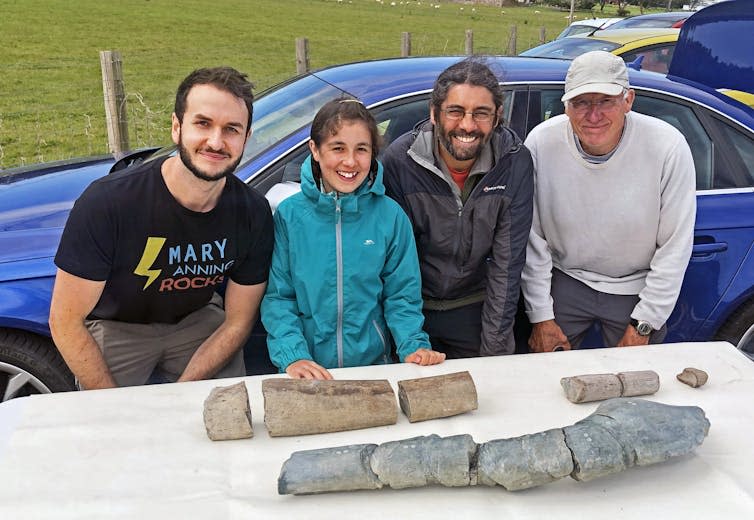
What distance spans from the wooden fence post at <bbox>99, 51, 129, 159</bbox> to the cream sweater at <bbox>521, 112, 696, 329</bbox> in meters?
4.21

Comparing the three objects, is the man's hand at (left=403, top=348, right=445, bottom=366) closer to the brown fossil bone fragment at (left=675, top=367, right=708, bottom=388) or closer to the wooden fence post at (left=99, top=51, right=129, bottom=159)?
the brown fossil bone fragment at (left=675, top=367, right=708, bottom=388)

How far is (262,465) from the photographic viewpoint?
1650 millimetres

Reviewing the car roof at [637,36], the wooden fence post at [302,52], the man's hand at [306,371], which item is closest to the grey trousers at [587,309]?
the man's hand at [306,371]

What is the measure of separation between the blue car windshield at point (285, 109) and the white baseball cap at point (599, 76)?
1079 mm

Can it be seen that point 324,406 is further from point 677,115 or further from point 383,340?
point 677,115

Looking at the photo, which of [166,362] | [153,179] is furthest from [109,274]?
[166,362]

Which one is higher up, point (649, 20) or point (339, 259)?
point (649, 20)

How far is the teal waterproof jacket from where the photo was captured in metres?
2.29

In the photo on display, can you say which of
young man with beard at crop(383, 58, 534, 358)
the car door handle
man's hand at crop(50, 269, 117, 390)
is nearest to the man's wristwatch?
the car door handle

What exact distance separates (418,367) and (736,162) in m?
2.07

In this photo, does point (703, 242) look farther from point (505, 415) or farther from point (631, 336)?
point (505, 415)

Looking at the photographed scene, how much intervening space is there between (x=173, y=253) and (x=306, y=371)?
2.15 ft

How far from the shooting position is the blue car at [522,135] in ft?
9.32

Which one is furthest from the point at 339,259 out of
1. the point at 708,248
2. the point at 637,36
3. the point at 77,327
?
the point at 637,36
